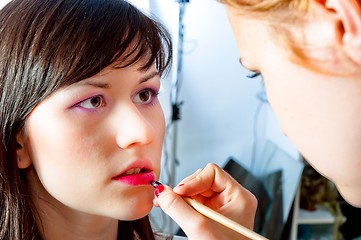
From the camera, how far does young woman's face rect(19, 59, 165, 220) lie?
2.63 ft

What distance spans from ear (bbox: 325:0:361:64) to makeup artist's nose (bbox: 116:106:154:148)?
38 centimetres

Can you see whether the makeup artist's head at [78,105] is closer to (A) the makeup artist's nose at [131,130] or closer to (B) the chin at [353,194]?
(A) the makeup artist's nose at [131,130]

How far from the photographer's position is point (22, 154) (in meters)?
0.87

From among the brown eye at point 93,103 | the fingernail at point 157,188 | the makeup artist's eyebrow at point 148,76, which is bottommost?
the fingernail at point 157,188

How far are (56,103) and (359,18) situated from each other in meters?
0.49

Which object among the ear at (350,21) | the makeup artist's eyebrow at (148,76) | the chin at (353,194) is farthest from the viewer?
the makeup artist's eyebrow at (148,76)

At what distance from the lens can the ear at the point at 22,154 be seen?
0.86 meters

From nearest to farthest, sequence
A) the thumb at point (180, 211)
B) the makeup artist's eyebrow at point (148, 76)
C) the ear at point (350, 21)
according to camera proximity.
A: the ear at point (350, 21) < the thumb at point (180, 211) < the makeup artist's eyebrow at point (148, 76)

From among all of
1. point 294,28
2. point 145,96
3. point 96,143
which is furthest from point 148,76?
point 294,28

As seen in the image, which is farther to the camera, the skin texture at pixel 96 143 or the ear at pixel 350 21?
the skin texture at pixel 96 143

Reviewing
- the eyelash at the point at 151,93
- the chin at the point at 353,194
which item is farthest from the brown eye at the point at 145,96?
the chin at the point at 353,194

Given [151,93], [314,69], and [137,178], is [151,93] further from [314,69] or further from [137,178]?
[314,69]

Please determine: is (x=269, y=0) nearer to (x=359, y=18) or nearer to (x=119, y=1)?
(x=359, y=18)

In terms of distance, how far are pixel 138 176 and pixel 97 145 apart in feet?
0.29
